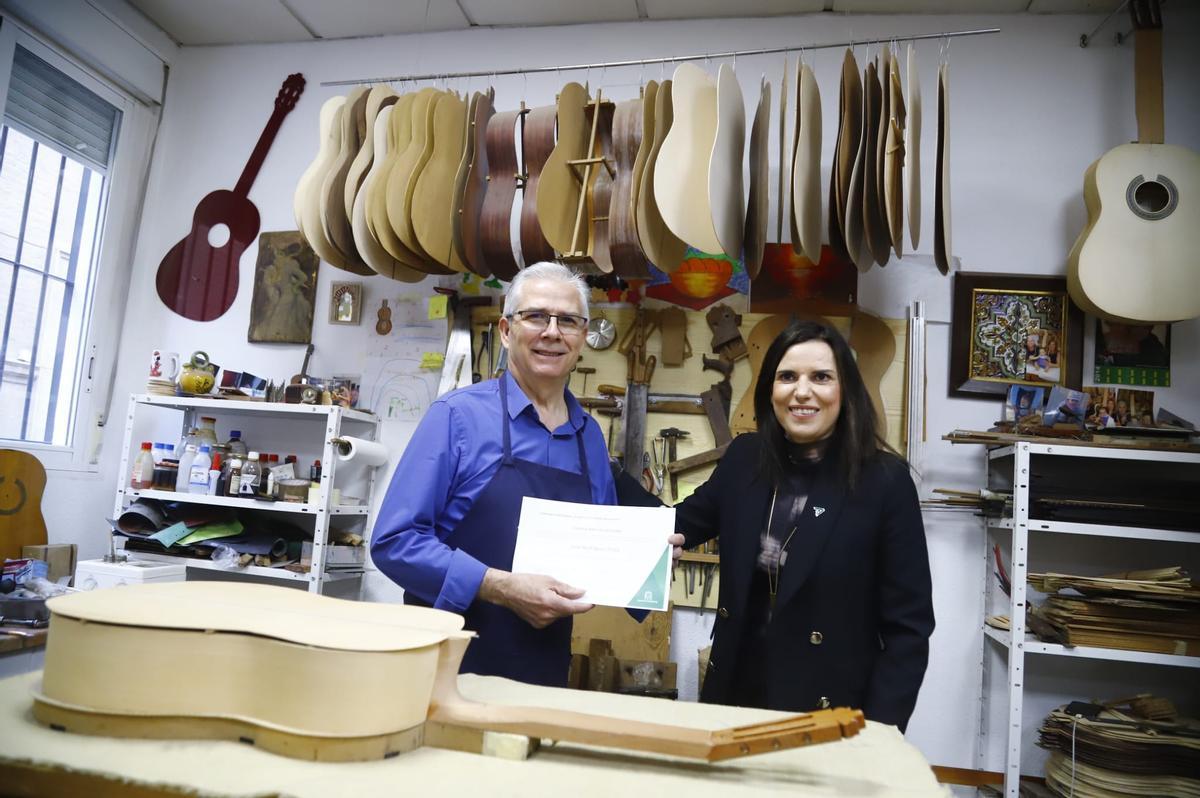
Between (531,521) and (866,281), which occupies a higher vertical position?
(866,281)

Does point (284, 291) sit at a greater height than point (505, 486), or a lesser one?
greater

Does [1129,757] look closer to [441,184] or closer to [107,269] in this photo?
[441,184]

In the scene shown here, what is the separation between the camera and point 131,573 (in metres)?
2.93

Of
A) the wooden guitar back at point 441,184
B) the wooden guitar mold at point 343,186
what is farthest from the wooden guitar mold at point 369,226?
the wooden guitar back at point 441,184

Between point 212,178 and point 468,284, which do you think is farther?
point 212,178

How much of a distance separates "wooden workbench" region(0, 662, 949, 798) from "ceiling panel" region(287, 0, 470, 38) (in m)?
3.45

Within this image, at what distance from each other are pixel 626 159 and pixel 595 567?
1.77 metres

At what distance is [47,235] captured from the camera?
348 centimetres

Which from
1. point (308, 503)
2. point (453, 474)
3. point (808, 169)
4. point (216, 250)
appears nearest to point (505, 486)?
point (453, 474)

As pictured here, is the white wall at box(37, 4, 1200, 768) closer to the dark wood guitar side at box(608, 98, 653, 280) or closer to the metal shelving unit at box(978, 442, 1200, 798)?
the metal shelving unit at box(978, 442, 1200, 798)

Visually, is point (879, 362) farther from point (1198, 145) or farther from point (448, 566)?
point (448, 566)

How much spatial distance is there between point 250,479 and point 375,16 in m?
2.26

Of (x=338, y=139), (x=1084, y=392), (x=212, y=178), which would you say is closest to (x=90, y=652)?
(x=338, y=139)

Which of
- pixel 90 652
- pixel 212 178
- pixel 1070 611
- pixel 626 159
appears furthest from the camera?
pixel 212 178
